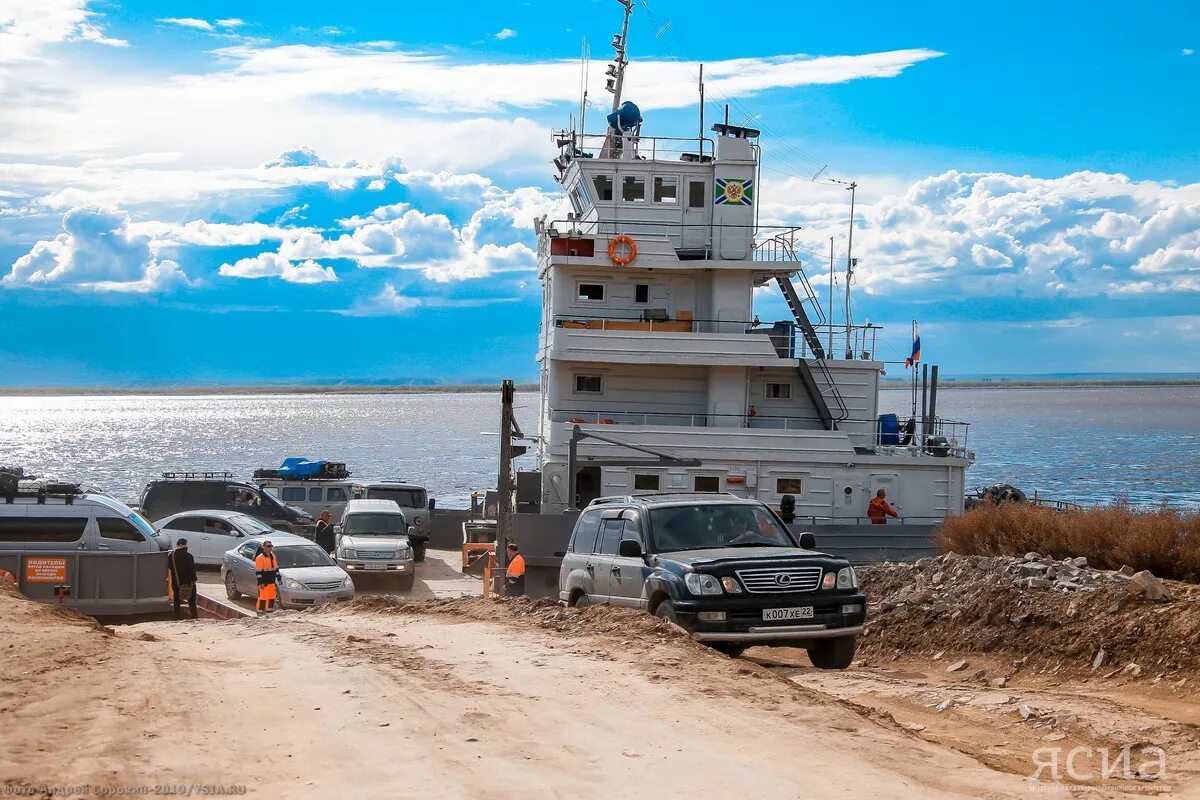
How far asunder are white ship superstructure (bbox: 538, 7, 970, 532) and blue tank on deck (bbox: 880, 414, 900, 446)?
0.35m

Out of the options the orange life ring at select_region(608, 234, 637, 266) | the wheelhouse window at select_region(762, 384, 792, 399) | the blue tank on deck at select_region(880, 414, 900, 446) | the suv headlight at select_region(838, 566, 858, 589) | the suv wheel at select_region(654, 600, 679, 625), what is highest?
the orange life ring at select_region(608, 234, 637, 266)

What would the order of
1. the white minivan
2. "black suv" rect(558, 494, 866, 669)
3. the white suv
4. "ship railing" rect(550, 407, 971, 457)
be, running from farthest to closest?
"ship railing" rect(550, 407, 971, 457) < the white suv < the white minivan < "black suv" rect(558, 494, 866, 669)

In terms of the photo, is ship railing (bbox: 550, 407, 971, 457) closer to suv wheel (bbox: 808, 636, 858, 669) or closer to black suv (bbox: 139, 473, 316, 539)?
black suv (bbox: 139, 473, 316, 539)

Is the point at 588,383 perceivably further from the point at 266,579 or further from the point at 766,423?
the point at 266,579

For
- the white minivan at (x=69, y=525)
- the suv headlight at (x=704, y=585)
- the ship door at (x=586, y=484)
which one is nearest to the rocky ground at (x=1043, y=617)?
the suv headlight at (x=704, y=585)

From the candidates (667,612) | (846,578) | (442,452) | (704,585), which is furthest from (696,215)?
(442,452)

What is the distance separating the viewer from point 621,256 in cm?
2952

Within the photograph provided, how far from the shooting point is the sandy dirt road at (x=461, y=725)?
23.6 ft

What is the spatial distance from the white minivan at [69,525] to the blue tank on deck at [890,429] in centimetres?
1814

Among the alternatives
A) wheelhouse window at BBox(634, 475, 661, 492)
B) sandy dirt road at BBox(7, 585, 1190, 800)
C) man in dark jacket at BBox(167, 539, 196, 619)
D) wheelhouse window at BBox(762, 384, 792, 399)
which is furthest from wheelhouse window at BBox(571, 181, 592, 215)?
sandy dirt road at BBox(7, 585, 1190, 800)

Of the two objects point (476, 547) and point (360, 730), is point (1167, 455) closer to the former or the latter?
point (476, 547)

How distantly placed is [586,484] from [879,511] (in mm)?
6647

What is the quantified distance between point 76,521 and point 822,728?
15.5 metres

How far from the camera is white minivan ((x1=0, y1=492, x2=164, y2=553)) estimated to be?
20109mm
